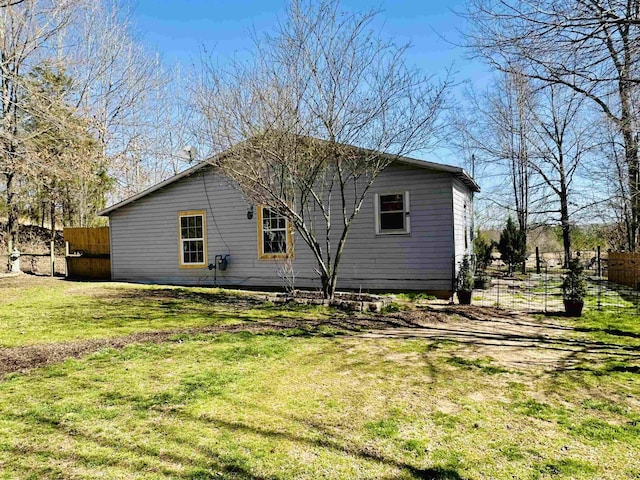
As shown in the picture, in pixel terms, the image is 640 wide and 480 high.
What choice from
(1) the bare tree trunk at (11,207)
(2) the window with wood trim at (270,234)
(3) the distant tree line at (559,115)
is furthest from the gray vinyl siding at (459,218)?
(1) the bare tree trunk at (11,207)

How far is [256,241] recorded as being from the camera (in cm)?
1174

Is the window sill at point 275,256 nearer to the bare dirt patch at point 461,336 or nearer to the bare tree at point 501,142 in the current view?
the bare dirt patch at point 461,336

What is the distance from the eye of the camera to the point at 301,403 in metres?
3.40

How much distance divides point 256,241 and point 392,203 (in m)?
3.97

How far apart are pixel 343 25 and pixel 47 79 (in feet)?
29.5

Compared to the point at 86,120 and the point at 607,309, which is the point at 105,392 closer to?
the point at 607,309

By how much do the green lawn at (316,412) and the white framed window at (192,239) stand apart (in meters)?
7.00

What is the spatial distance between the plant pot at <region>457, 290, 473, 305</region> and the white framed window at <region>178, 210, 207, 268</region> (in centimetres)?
746

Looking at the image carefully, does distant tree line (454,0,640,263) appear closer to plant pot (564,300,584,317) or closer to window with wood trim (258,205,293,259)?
plant pot (564,300,584,317)

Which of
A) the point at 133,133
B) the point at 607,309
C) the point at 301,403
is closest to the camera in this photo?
the point at 301,403

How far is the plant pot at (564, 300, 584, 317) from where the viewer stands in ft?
23.4

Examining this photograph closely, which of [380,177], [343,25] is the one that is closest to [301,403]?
[343,25]

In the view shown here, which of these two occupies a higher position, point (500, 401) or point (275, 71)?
point (275, 71)

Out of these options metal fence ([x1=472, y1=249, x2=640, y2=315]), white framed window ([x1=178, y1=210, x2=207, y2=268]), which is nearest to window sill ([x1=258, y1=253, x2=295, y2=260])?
white framed window ([x1=178, y1=210, x2=207, y2=268])
